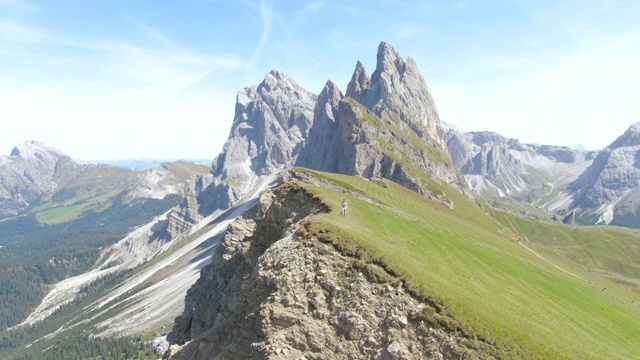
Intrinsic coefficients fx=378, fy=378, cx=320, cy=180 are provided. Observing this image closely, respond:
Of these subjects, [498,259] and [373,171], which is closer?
[498,259]

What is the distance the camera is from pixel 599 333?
1361 inches

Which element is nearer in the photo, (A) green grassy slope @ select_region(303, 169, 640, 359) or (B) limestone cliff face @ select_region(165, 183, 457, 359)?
(B) limestone cliff face @ select_region(165, 183, 457, 359)

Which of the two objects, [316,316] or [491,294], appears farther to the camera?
[491,294]

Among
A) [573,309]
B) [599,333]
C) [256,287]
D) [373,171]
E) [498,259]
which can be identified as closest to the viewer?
[256,287]

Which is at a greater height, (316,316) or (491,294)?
(316,316)

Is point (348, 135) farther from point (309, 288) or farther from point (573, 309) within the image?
point (309, 288)

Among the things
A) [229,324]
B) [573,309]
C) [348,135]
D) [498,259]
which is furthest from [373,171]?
[229,324]

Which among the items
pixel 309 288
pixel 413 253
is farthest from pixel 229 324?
pixel 413 253

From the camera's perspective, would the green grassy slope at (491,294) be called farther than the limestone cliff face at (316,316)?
Yes

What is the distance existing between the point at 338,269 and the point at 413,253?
10931 millimetres

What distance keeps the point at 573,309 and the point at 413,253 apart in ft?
63.2

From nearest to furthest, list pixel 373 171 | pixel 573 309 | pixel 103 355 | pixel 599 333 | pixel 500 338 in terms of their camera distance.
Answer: pixel 500 338 < pixel 599 333 < pixel 573 309 < pixel 373 171 < pixel 103 355

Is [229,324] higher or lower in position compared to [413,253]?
lower

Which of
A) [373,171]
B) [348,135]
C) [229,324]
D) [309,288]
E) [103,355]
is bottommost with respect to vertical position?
[103,355]
